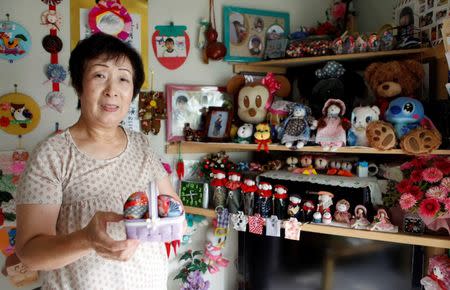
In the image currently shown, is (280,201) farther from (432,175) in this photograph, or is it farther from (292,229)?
(432,175)

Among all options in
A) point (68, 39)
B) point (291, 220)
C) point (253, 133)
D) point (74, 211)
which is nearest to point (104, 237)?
point (74, 211)

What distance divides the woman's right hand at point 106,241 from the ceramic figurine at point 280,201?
0.92 metres

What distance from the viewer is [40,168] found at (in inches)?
30.4

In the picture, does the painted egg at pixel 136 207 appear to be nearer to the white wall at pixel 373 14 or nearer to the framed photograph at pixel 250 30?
the framed photograph at pixel 250 30

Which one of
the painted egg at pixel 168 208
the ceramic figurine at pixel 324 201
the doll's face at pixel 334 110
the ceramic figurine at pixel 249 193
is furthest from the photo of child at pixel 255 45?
the painted egg at pixel 168 208

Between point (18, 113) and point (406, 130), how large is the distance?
1.45 metres

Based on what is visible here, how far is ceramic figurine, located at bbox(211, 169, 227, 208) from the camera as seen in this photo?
1.62 metres

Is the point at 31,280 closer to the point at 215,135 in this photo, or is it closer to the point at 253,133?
the point at 215,135

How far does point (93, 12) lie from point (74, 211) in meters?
1.05

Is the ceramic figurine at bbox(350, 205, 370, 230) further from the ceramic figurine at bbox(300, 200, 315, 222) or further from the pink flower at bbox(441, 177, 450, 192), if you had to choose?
the pink flower at bbox(441, 177, 450, 192)

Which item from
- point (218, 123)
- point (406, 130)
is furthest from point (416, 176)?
point (218, 123)

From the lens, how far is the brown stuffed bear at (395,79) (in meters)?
1.34

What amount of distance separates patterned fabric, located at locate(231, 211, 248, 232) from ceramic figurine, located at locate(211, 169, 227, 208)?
9 centimetres

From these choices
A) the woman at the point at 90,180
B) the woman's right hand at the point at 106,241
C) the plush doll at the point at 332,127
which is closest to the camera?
the woman's right hand at the point at 106,241
